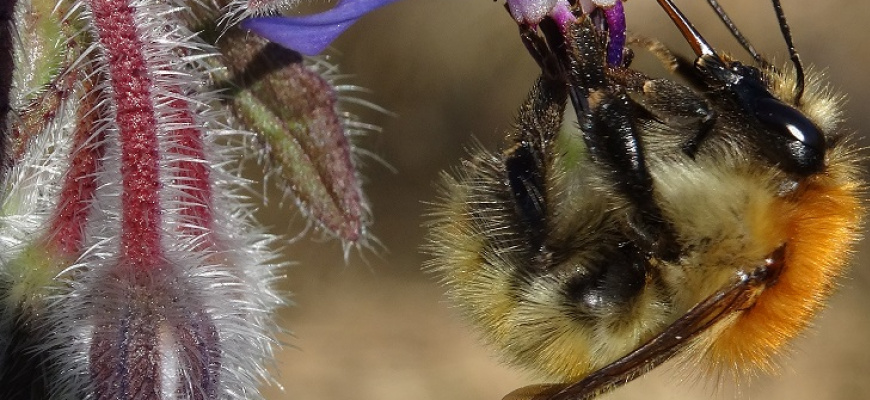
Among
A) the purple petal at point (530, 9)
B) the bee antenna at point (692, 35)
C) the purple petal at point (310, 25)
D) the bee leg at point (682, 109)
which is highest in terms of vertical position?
the purple petal at point (310, 25)

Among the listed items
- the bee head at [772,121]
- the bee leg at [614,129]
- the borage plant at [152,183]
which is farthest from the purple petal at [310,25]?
the bee head at [772,121]

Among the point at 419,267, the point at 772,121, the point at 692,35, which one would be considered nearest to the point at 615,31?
the point at 692,35

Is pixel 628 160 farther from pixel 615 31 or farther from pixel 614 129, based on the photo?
pixel 615 31

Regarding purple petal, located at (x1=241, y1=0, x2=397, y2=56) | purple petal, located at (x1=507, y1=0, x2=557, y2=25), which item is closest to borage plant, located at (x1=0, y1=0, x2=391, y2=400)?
purple petal, located at (x1=241, y1=0, x2=397, y2=56)

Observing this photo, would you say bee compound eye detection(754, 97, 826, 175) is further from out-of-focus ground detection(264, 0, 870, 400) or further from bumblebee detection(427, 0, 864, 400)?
out-of-focus ground detection(264, 0, 870, 400)

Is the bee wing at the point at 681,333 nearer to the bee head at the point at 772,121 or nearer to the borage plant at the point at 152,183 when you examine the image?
the bee head at the point at 772,121

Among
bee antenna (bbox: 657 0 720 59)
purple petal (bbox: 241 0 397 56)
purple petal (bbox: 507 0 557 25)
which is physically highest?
purple petal (bbox: 241 0 397 56)

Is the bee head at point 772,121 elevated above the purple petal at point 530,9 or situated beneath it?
situated beneath

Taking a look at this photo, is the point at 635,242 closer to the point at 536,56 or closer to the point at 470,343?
the point at 536,56
